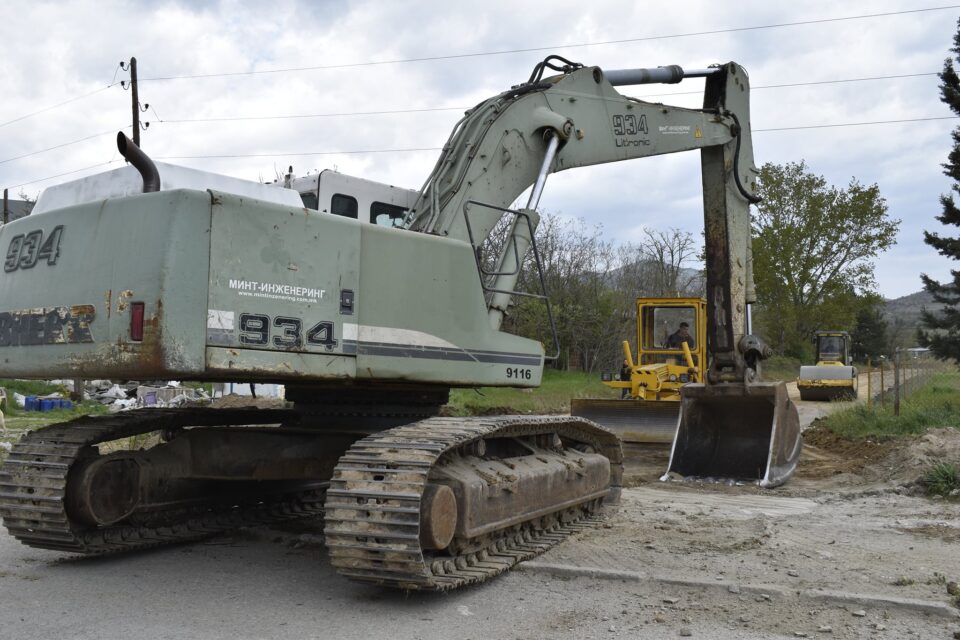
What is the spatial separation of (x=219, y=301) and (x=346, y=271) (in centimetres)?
80

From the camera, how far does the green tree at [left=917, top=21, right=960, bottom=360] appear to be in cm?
3139

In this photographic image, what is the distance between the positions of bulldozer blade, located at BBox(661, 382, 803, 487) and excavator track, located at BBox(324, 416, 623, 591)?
4.74 meters

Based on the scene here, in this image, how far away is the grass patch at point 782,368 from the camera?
1790 inches

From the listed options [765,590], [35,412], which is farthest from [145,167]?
[35,412]

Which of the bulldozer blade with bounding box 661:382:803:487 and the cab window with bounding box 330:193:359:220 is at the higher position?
the cab window with bounding box 330:193:359:220

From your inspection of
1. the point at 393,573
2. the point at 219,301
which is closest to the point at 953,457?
the point at 393,573

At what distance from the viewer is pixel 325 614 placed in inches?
188

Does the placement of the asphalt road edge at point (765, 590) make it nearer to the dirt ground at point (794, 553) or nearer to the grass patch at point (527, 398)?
the dirt ground at point (794, 553)

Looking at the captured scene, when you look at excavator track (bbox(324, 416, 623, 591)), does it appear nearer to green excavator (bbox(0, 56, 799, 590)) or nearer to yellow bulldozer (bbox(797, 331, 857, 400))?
green excavator (bbox(0, 56, 799, 590))

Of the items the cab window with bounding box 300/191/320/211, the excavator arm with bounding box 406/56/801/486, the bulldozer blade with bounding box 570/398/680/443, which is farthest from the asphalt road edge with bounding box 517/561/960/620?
the bulldozer blade with bounding box 570/398/680/443

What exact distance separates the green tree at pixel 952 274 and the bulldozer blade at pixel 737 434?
84.6 ft

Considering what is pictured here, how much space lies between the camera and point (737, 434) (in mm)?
10242

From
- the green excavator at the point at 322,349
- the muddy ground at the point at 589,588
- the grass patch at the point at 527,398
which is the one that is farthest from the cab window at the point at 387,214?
the grass patch at the point at 527,398

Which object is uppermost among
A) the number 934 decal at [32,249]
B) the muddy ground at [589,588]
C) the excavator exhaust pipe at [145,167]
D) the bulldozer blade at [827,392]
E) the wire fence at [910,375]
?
the excavator exhaust pipe at [145,167]
